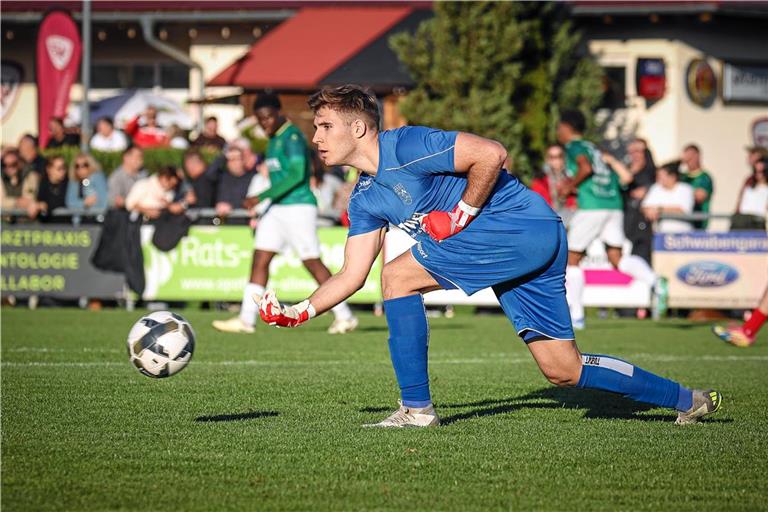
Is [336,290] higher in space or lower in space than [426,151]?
lower

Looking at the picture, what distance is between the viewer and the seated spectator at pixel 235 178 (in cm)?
1977

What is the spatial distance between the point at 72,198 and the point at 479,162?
48.0ft

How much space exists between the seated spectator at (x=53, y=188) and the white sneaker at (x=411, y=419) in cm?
1379

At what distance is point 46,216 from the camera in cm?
2047

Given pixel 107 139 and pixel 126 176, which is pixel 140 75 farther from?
pixel 126 176

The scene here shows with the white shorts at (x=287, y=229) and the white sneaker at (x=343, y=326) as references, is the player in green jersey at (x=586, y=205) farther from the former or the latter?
→ the white shorts at (x=287, y=229)

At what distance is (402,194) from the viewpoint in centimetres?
727

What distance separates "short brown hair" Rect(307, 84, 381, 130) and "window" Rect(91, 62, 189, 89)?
26689mm

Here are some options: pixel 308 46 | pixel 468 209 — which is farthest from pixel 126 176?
pixel 468 209

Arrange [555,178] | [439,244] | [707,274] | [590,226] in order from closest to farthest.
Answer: [439,244] < [590,226] < [707,274] < [555,178]

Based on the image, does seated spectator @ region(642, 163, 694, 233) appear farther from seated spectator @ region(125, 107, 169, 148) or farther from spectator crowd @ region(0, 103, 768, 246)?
seated spectator @ region(125, 107, 169, 148)

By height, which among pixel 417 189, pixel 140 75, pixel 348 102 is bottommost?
pixel 417 189

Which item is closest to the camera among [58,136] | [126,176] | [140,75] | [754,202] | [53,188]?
[754,202]

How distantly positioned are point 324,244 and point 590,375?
1152cm
